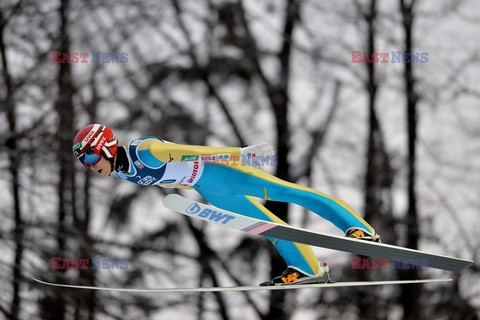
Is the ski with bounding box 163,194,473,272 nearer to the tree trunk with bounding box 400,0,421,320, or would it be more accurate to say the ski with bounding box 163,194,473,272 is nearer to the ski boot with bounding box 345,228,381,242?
the ski boot with bounding box 345,228,381,242

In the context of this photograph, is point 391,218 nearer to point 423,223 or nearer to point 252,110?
point 423,223

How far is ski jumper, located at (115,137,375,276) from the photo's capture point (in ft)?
20.0

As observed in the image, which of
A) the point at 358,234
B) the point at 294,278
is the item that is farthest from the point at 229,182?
the point at 358,234

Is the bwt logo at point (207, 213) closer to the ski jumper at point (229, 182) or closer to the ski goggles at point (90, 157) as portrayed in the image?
the ski jumper at point (229, 182)

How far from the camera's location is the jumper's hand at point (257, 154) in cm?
613

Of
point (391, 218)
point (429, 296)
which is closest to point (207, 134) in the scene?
point (391, 218)

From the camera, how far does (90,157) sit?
6.11 meters

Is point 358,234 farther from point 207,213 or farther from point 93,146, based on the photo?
point 93,146

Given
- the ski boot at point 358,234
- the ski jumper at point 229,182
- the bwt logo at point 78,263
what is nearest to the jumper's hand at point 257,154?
the ski jumper at point 229,182

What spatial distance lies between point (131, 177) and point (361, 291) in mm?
11958

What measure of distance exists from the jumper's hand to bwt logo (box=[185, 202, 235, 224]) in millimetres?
480

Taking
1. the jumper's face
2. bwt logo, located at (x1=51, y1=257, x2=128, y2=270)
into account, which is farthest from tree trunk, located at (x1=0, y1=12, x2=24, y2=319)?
the jumper's face

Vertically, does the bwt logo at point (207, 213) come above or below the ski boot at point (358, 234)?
above

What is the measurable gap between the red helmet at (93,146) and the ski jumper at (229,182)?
145mm
